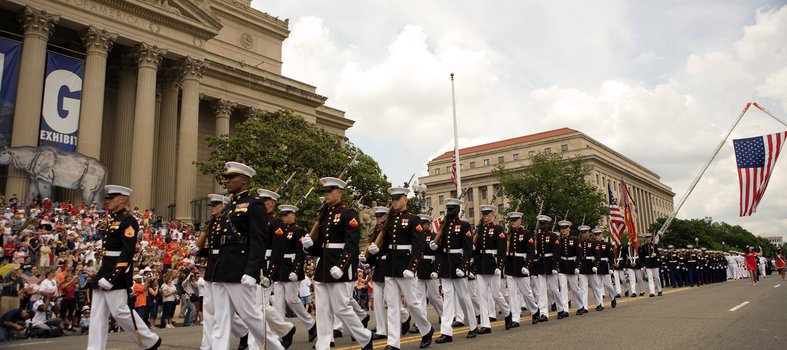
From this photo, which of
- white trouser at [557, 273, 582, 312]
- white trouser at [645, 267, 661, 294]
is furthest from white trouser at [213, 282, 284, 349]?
white trouser at [645, 267, 661, 294]

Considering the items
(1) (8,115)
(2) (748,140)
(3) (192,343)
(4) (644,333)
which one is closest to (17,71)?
(1) (8,115)

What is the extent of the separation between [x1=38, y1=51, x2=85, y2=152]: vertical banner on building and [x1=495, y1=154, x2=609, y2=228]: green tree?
4297 cm

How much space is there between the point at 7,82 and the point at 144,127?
6.97m

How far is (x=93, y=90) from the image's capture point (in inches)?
1156

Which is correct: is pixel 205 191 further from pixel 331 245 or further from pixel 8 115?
pixel 331 245

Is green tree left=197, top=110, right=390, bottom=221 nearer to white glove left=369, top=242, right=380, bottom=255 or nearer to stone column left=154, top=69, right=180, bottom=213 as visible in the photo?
stone column left=154, top=69, right=180, bottom=213

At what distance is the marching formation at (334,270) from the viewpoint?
6.50m

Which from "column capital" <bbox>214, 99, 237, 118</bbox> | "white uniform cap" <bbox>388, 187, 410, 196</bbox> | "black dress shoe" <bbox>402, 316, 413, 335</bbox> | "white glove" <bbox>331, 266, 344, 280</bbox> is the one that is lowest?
"black dress shoe" <bbox>402, 316, 413, 335</bbox>

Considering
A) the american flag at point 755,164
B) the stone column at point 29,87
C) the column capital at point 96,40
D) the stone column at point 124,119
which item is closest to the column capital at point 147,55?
the stone column at point 124,119

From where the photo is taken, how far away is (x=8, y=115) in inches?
1017

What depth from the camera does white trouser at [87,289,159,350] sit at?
277 inches

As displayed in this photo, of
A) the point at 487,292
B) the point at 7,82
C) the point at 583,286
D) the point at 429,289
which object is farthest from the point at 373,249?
the point at 7,82

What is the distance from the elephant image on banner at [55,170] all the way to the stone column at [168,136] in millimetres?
6892

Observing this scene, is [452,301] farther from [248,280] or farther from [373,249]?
[248,280]
